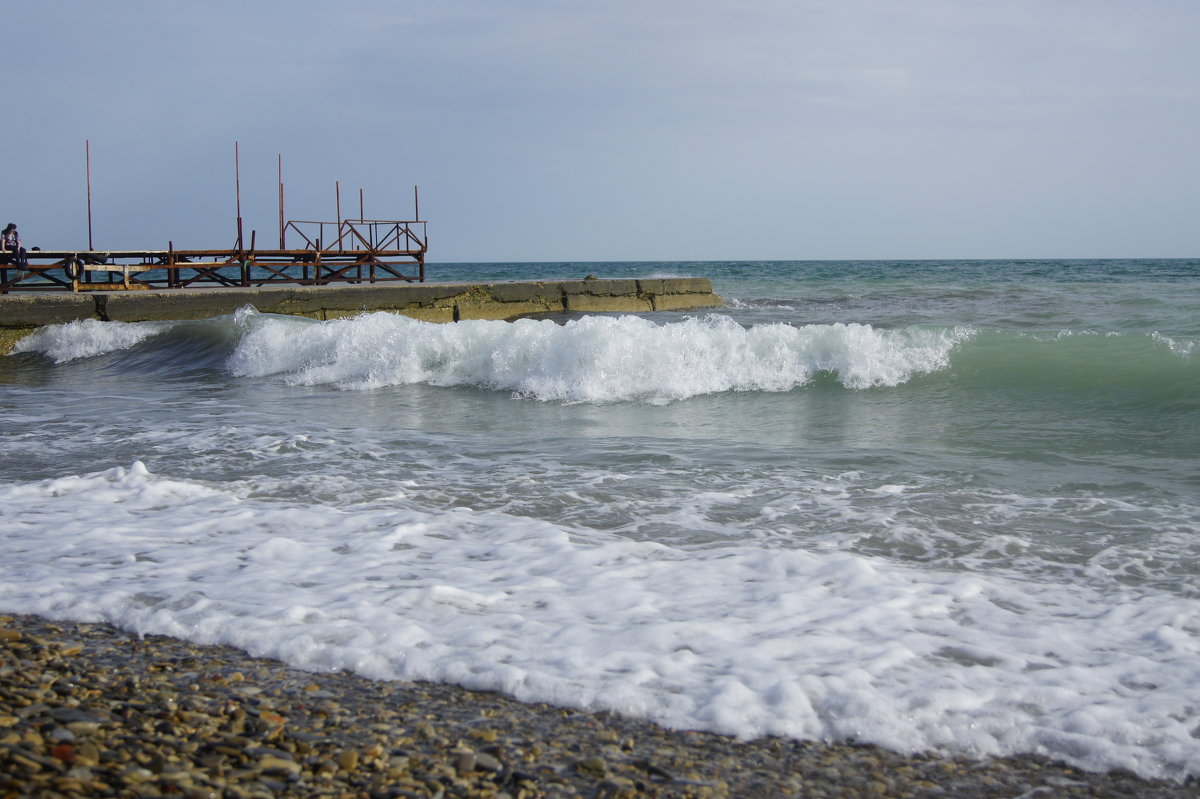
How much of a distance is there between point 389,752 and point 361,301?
1564 centimetres

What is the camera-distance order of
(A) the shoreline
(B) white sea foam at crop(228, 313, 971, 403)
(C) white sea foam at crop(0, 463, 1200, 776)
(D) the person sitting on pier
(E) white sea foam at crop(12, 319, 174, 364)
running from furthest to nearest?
(D) the person sitting on pier → (E) white sea foam at crop(12, 319, 174, 364) → (B) white sea foam at crop(228, 313, 971, 403) → (C) white sea foam at crop(0, 463, 1200, 776) → (A) the shoreline

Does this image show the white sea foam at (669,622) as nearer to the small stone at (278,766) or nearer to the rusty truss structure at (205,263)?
the small stone at (278,766)

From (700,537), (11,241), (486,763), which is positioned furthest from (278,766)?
(11,241)

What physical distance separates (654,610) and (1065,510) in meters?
2.57

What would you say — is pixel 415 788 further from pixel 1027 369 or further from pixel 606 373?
pixel 1027 369

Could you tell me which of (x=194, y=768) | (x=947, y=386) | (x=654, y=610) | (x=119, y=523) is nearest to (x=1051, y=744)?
(x=654, y=610)

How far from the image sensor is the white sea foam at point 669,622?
2576mm

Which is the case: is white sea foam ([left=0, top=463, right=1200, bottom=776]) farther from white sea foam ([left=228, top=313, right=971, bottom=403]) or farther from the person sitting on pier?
the person sitting on pier

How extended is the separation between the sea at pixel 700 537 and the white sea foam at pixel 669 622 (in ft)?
0.05

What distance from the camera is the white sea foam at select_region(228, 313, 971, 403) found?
9.63 meters

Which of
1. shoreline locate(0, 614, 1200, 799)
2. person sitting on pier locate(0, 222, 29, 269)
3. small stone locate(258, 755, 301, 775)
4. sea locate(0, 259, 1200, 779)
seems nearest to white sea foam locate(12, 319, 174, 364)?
person sitting on pier locate(0, 222, 29, 269)

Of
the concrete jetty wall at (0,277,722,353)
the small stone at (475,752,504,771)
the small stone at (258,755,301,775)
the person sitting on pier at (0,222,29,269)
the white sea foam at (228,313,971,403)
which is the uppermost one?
the person sitting on pier at (0,222,29,269)

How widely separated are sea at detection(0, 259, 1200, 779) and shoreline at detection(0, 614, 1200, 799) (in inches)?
4.1

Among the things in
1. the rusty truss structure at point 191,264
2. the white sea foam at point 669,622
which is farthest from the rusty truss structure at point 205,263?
the white sea foam at point 669,622
